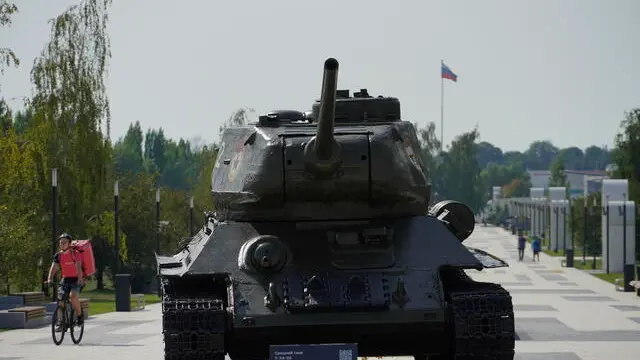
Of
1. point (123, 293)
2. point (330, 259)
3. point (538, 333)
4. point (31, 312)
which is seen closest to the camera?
point (330, 259)

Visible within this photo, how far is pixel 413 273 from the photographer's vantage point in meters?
16.2

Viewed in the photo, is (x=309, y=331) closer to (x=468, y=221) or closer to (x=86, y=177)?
(x=468, y=221)

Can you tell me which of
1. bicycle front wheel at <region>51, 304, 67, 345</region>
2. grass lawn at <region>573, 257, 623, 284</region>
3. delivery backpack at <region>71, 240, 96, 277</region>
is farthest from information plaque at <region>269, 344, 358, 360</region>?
grass lawn at <region>573, 257, 623, 284</region>

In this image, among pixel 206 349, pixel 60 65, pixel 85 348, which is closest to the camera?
pixel 206 349

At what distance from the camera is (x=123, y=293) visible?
1581 inches

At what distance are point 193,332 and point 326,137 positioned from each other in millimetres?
2508

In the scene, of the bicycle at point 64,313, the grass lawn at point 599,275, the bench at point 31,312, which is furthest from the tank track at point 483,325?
the grass lawn at point 599,275

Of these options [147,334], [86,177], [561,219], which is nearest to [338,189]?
[147,334]

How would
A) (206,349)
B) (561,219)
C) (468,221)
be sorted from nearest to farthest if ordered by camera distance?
(206,349)
(468,221)
(561,219)

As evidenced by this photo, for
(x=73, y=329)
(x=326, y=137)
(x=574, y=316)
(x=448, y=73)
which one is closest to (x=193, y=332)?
(x=326, y=137)

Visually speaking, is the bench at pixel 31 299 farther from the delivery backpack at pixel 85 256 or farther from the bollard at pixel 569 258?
the bollard at pixel 569 258

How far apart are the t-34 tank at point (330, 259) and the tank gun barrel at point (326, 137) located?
2 cm

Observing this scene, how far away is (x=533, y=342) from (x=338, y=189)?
1036 centimetres

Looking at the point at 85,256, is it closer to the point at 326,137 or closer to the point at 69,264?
the point at 69,264
